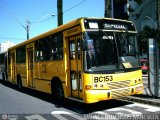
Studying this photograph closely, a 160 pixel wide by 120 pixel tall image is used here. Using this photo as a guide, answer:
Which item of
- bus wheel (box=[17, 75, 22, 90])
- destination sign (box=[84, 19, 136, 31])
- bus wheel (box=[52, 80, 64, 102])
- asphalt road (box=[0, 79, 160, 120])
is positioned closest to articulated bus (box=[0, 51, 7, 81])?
bus wheel (box=[17, 75, 22, 90])

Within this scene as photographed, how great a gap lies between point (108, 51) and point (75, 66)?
136cm

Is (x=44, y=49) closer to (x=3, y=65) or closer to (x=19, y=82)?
(x=19, y=82)

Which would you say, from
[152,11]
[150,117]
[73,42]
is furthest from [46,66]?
[152,11]

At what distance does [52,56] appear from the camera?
45.0ft

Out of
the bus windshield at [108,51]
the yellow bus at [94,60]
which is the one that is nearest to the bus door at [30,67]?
the yellow bus at [94,60]

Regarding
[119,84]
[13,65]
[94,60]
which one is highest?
[94,60]

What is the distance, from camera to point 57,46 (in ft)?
43.2

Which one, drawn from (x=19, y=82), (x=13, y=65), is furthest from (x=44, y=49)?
(x=13, y=65)

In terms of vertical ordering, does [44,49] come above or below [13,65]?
above

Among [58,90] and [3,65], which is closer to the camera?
[58,90]

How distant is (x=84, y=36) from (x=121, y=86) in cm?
205

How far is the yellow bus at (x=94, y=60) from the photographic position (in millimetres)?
10695

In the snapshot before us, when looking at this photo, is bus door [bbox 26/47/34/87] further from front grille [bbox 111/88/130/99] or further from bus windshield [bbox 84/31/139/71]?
front grille [bbox 111/88/130/99]

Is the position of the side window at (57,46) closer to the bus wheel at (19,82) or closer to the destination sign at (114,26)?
the destination sign at (114,26)
